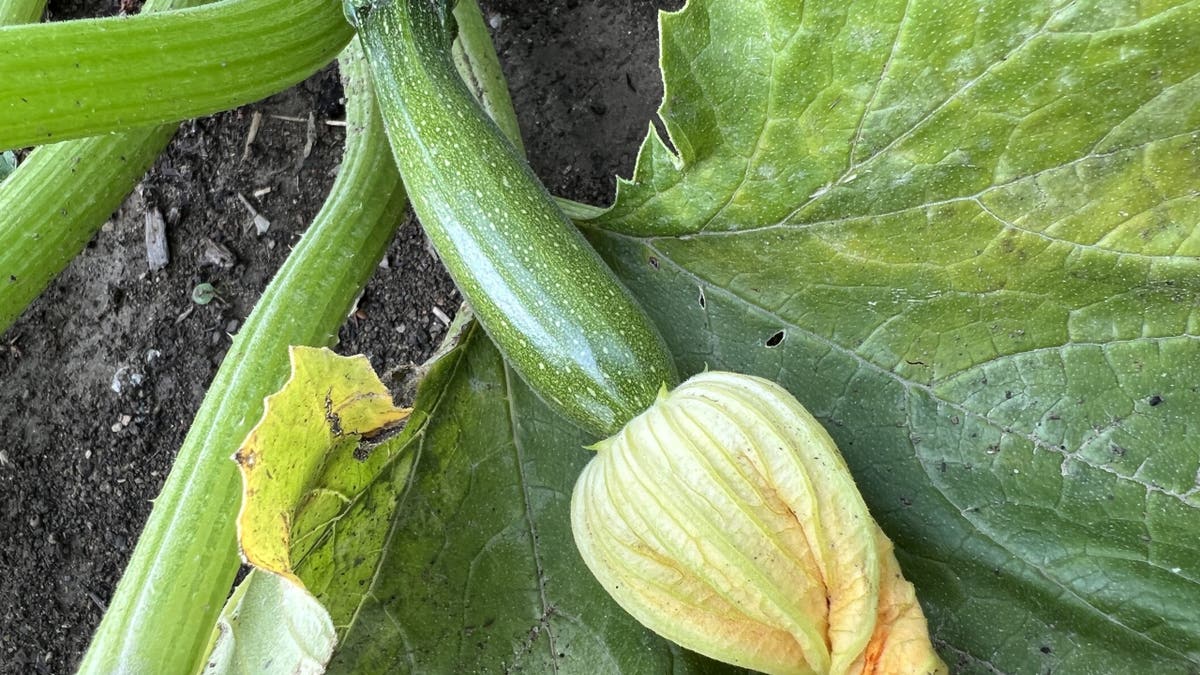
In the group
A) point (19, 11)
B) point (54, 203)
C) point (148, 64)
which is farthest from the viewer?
point (19, 11)

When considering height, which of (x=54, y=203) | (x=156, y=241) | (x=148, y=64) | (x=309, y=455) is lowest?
(x=156, y=241)

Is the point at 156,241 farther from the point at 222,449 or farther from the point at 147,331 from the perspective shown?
the point at 222,449

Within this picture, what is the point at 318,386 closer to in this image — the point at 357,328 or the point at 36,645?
the point at 357,328

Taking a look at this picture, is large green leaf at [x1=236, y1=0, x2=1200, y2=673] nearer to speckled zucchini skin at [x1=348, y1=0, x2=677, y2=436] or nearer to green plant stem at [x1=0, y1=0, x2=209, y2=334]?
speckled zucchini skin at [x1=348, y1=0, x2=677, y2=436]

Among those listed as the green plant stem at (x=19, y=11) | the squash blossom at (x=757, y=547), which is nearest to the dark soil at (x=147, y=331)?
the green plant stem at (x=19, y=11)

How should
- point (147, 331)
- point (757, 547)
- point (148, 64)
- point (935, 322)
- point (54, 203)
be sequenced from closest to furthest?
point (757, 547) → point (148, 64) → point (935, 322) → point (54, 203) → point (147, 331)

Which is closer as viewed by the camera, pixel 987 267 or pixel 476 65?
pixel 987 267

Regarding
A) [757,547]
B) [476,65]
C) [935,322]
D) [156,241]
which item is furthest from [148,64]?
[156,241]

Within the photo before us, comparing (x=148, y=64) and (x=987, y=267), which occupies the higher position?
(x=148, y=64)
